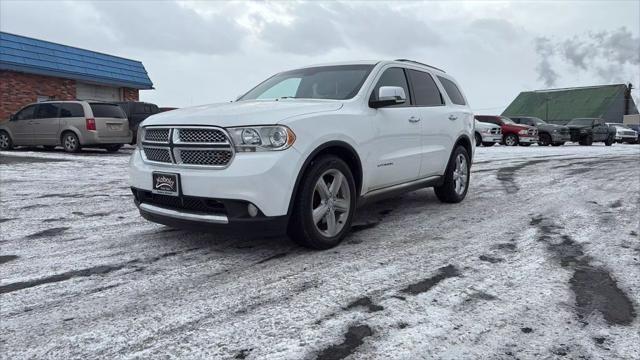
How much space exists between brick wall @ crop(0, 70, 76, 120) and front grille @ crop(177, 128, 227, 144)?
20051mm

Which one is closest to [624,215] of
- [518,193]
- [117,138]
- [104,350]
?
[518,193]

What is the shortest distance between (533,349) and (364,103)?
280 centimetres

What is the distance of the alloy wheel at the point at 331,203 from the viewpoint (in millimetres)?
4180

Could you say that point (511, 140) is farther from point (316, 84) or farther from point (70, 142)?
point (316, 84)

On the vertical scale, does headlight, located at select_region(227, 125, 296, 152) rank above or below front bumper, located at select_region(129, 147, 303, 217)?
above

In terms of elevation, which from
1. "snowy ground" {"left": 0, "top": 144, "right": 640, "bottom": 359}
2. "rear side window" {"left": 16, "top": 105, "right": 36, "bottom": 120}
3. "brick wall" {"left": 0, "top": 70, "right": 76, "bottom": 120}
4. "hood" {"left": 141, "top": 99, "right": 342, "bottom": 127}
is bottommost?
"snowy ground" {"left": 0, "top": 144, "right": 640, "bottom": 359}

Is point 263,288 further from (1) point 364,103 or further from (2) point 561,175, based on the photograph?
(2) point 561,175

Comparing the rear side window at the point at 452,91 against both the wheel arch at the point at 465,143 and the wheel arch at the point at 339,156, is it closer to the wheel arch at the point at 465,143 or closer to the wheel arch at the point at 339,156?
the wheel arch at the point at 465,143

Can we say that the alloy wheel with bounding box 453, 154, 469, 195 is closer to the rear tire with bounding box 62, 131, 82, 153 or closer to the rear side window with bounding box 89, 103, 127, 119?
the rear side window with bounding box 89, 103, 127, 119

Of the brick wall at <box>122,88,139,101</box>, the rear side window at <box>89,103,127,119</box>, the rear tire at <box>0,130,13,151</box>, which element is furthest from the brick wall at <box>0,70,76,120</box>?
the rear side window at <box>89,103,127,119</box>

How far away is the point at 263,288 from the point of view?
3348 millimetres

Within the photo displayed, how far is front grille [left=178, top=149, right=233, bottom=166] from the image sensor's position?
150 inches

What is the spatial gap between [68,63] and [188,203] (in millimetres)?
21564

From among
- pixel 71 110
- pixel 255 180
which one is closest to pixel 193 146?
pixel 255 180
